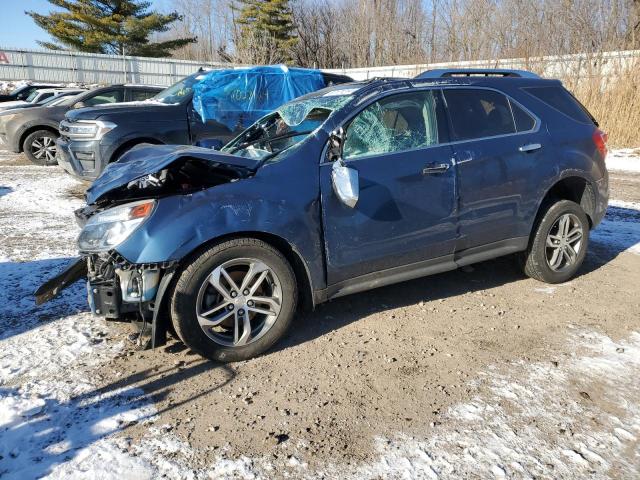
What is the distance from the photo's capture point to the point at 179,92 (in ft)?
29.8

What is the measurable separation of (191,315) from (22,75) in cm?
3347

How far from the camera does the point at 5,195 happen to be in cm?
830

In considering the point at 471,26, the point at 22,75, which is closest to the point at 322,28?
the point at 471,26

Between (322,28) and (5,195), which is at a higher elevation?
(322,28)

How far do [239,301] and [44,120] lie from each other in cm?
976

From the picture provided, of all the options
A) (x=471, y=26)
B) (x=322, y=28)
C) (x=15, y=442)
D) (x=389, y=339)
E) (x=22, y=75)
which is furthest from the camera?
(x=322, y=28)

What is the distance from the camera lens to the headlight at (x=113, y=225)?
3191 millimetres

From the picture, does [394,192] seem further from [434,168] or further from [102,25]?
[102,25]

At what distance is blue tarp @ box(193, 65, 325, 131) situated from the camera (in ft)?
29.7

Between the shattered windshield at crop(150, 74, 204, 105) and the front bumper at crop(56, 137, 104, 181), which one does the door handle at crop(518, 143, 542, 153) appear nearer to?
the front bumper at crop(56, 137, 104, 181)

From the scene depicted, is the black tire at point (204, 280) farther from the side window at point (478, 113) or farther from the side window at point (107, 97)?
the side window at point (107, 97)

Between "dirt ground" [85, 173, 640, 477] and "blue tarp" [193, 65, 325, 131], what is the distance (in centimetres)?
566

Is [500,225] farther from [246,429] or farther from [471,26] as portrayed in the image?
[471,26]

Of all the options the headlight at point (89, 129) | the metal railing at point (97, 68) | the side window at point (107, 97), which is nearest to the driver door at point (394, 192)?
the headlight at point (89, 129)
